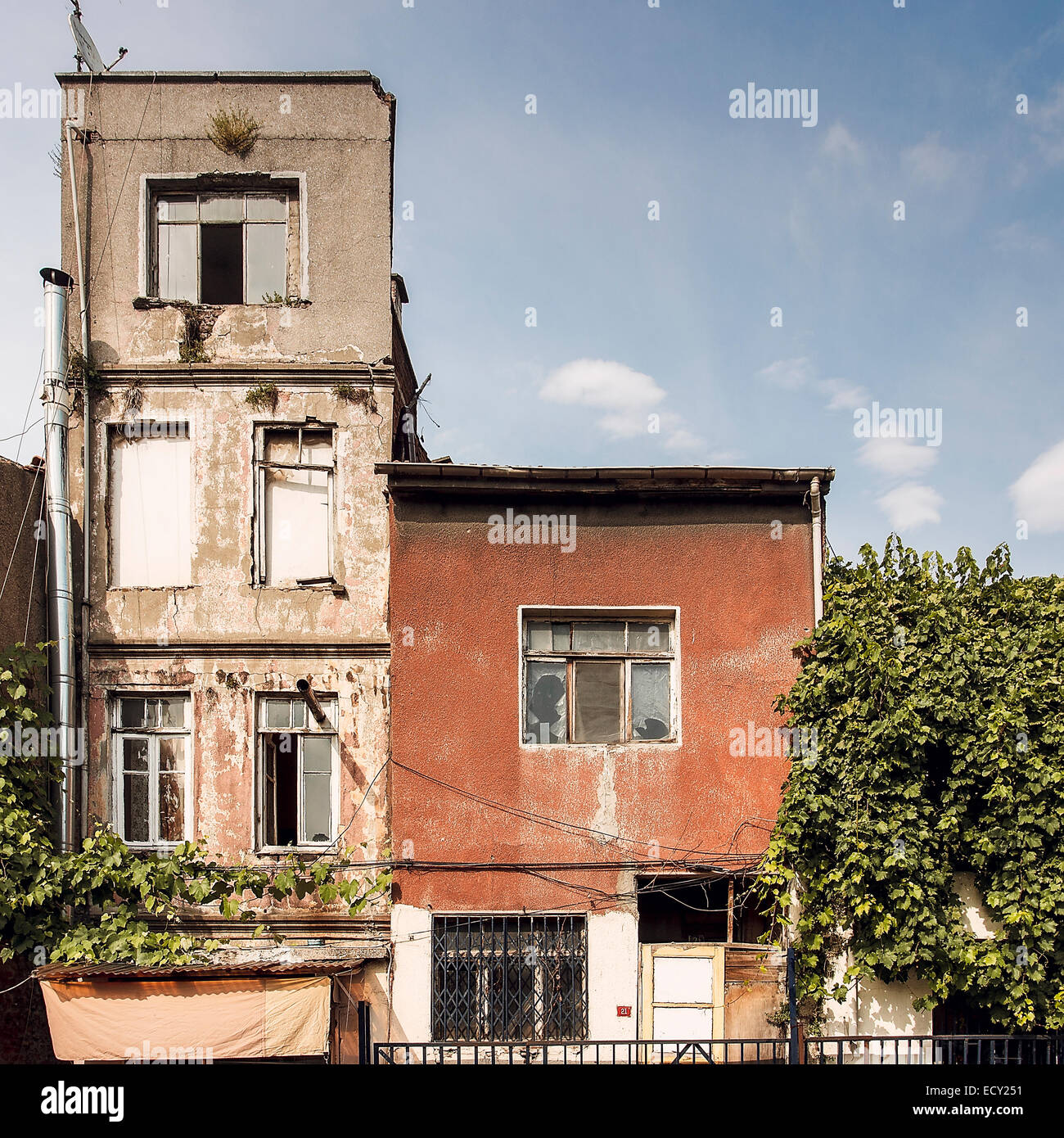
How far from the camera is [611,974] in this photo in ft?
32.3

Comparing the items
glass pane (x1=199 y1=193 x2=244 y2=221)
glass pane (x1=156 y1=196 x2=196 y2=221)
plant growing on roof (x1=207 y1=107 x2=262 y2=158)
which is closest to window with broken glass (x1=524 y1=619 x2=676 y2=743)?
glass pane (x1=199 y1=193 x2=244 y2=221)

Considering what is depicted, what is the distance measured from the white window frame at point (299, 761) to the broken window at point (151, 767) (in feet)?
2.86

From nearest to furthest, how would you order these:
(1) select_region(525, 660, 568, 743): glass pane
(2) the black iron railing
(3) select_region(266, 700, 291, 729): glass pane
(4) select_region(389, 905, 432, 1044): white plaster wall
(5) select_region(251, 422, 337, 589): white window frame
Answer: (2) the black iron railing, (4) select_region(389, 905, 432, 1044): white plaster wall, (1) select_region(525, 660, 568, 743): glass pane, (3) select_region(266, 700, 291, 729): glass pane, (5) select_region(251, 422, 337, 589): white window frame

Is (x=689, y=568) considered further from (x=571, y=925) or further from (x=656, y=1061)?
(x=656, y=1061)

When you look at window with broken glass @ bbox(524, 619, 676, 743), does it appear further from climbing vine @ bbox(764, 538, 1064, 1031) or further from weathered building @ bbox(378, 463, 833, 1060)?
climbing vine @ bbox(764, 538, 1064, 1031)

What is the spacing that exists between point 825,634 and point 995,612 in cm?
204

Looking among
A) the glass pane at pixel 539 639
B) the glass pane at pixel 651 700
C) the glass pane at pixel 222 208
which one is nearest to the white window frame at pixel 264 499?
the glass pane at pixel 539 639

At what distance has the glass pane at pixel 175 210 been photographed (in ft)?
37.1

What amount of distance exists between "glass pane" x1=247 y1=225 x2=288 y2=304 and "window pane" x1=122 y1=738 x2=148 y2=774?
574 centimetres

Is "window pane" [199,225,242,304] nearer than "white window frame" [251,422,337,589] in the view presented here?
No

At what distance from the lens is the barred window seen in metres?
9.80

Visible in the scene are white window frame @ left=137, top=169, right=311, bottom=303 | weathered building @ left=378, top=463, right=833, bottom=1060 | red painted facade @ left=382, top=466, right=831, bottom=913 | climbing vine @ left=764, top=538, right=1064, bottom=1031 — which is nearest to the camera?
climbing vine @ left=764, top=538, right=1064, bottom=1031

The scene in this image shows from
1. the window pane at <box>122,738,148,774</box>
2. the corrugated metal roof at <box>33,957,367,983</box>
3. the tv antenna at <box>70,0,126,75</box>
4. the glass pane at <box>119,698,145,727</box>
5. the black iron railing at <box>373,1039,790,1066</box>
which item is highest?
the tv antenna at <box>70,0,126,75</box>

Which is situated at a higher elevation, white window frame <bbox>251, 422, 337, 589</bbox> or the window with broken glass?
white window frame <bbox>251, 422, 337, 589</bbox>
